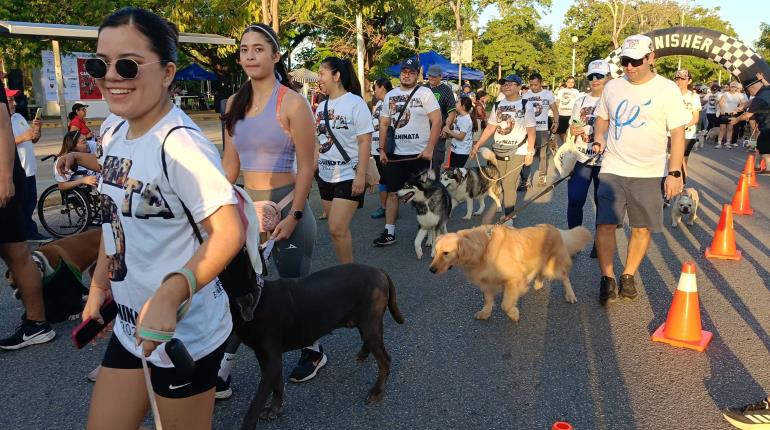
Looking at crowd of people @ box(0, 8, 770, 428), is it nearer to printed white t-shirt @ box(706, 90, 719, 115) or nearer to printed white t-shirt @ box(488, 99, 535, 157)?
printed white t-shirt @ box(488, 99, 535, 157)

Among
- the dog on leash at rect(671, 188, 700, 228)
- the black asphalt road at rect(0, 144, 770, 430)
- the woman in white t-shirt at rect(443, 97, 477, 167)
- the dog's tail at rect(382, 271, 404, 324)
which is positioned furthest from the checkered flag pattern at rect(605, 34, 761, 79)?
the dog's tail at rect(382, 271, 404, 324)

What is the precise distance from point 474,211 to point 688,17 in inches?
2855

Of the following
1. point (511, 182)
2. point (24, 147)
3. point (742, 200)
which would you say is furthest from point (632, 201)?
point (24, 147)

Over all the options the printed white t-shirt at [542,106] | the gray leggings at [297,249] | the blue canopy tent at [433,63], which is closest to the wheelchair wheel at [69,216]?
the gray leggings at [297,249]

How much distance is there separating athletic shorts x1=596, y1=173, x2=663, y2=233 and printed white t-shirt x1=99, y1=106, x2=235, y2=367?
389 centimetres

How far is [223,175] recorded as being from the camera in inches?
61.2

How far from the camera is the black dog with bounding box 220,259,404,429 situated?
104 inches

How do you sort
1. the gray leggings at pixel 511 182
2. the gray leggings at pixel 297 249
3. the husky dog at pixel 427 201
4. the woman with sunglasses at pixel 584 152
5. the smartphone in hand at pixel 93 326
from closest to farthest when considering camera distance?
the smartphone in hand at pixel 93 326 < the gray leggings at pixel 297 249 < the woman with sunglasses at pixel 584 152 < the husky dog at pixel 427 201 < the gray leggings at pixel 511 182

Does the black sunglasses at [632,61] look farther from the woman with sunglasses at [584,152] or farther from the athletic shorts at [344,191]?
the athletic shorts at [344,191]

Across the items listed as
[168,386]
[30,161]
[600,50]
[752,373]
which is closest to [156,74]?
[168,386]

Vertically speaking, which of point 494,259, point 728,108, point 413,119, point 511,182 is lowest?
point 494,259

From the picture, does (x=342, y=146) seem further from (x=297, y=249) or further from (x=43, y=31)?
(x=43, y=31)

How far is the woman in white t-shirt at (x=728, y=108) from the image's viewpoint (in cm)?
1773

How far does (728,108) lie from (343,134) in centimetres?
1775
